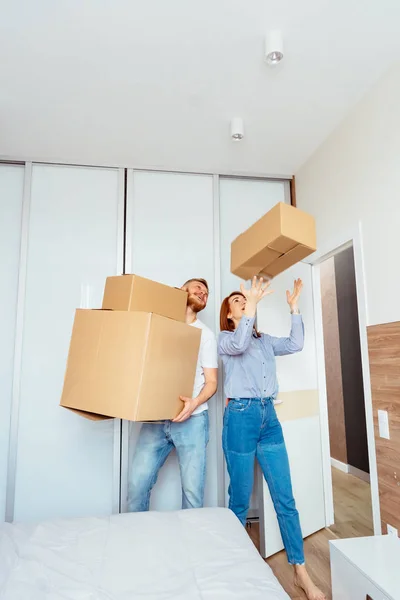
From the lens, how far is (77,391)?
66.0 inches

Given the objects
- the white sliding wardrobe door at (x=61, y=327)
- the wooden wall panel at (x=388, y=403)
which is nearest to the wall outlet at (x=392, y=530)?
the wooden wall panel at (x=388, y=403)

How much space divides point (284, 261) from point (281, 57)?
852mm

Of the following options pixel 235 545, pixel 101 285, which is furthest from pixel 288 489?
pixel 101 285

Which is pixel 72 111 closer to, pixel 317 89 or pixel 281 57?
pixel 281 57

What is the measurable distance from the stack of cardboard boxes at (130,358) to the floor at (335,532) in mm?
962

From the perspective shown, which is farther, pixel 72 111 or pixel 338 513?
pixel 338 513

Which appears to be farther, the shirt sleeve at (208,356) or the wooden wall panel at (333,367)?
the wooden wall panel at (333,367)

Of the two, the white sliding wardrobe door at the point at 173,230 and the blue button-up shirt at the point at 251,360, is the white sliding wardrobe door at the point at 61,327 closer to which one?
the white sliding wardrobe door at the point at 173,230

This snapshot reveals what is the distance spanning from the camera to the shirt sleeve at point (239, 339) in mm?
1851

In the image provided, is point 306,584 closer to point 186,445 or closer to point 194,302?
point 186,445

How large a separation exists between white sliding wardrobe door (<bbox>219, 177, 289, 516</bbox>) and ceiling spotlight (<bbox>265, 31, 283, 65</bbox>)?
1260mm

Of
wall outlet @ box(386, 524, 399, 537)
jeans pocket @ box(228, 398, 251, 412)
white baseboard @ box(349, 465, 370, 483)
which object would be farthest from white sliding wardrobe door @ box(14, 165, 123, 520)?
white baseboard @ box(349, 465, 370, 483)

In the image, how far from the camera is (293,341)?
2084 millimetres

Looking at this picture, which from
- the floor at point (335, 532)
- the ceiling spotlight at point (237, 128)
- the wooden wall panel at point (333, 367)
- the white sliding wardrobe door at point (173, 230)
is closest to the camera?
the floor at point (335, 532)
